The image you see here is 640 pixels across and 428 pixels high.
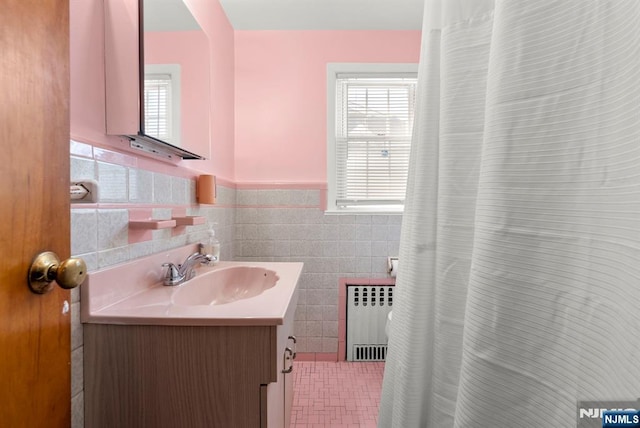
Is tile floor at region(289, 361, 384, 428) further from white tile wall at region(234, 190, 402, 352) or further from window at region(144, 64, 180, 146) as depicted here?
window at region(144, 64, 180, 146)

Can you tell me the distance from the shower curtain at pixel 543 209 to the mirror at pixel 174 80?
949 millimetres

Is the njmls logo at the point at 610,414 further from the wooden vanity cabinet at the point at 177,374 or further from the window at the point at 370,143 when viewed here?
the window at the point at 370,143

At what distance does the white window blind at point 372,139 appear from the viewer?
2387 mm

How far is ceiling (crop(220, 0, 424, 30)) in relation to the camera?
6.72 ft

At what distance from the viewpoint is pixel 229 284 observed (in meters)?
1.51

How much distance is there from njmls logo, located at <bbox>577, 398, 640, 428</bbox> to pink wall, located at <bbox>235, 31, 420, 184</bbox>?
2.07 meters

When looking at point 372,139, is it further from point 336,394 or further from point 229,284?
point 336,394

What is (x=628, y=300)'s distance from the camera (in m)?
0.35

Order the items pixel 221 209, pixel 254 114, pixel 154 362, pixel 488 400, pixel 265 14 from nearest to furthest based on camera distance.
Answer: pixel 488 400 → pixel 154 362 → pixel 221 209 → pixel 265 14 → pixel 254 114

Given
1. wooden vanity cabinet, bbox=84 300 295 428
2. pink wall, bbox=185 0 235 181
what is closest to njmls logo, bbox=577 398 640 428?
wooden vanity cabinet, bbox=84 300 295 428

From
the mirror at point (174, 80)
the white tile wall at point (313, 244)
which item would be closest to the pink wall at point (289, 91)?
the white tile wall at point (313, 244)

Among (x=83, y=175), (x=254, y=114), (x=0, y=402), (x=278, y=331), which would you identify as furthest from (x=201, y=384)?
(x=254, y=114)

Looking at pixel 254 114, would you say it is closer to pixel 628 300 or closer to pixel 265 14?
pixel 265 14

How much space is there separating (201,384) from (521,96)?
926 millimetres
